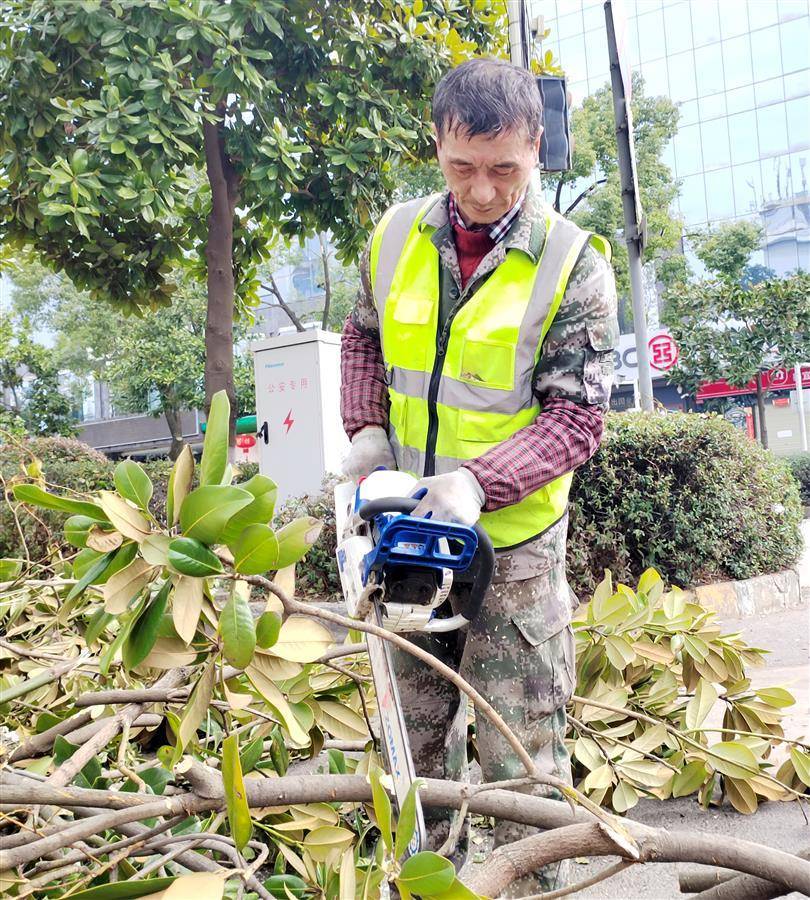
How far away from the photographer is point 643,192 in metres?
21.0

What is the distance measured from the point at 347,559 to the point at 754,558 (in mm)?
5224

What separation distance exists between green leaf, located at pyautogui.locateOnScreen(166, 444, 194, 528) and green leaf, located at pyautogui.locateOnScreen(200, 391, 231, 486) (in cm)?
2

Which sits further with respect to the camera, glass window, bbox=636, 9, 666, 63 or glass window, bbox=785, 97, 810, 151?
glass window, bbox=636, 9, 666, 63

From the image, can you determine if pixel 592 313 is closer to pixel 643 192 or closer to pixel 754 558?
pixel 754 558

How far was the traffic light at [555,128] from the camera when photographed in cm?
556

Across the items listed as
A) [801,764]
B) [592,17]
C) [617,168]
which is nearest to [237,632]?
[801,764]

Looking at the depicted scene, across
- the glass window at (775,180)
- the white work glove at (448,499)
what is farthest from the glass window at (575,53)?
the white work glove at (448,499)

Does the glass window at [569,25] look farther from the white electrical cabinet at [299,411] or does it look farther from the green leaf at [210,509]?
the green leaf at [210,509]

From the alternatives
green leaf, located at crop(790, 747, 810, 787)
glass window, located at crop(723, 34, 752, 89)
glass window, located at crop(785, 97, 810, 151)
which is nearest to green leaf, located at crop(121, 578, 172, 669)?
green leaf, located at crop(790, 747, 810, 787)

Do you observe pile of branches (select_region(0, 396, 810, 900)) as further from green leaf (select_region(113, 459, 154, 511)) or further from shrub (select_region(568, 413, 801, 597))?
shrub (select_region(568, 413, 801, 597))

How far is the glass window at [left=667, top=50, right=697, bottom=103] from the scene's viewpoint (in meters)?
38.1

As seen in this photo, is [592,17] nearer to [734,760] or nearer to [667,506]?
[667,506]

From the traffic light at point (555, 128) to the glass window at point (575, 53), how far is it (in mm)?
38359

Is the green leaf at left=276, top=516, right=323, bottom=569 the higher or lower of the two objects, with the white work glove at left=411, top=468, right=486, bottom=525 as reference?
lower
